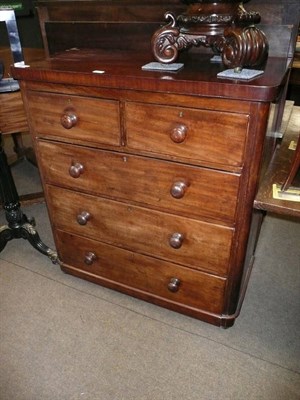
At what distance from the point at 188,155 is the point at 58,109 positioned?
54 cm

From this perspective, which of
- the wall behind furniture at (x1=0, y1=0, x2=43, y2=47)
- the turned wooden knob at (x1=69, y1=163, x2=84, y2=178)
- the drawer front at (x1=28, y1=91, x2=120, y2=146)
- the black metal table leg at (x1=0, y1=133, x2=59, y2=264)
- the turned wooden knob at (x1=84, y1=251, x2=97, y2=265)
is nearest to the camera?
the drawer front at (x1=28, y1=91, x2=120, y2=146)

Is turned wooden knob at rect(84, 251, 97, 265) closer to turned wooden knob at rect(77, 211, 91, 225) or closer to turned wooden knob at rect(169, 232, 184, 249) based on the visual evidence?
turned wooden knob at rect(77, 211, 91, 225)

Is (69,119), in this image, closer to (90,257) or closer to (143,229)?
(143,229)

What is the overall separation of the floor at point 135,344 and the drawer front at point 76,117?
81 centimetres

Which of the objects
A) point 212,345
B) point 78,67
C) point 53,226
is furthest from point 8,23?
point 212,345

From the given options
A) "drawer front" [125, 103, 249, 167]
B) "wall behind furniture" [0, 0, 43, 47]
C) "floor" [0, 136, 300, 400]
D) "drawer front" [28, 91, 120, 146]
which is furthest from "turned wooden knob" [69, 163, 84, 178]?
"wall behind furniture" [0, 0, 43, 47]

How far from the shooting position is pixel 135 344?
56.7 inches

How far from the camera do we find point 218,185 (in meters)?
1.13

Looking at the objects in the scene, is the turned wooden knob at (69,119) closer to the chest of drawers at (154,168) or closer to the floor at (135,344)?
the chest of drawers at (154,168)

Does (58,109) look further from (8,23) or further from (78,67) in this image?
(8,23)

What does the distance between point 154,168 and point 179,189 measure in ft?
0.40

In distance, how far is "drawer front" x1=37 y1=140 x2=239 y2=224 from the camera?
114 cm

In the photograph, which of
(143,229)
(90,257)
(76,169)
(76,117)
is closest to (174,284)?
(143,229)

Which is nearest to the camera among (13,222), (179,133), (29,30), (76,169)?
(179,133)
